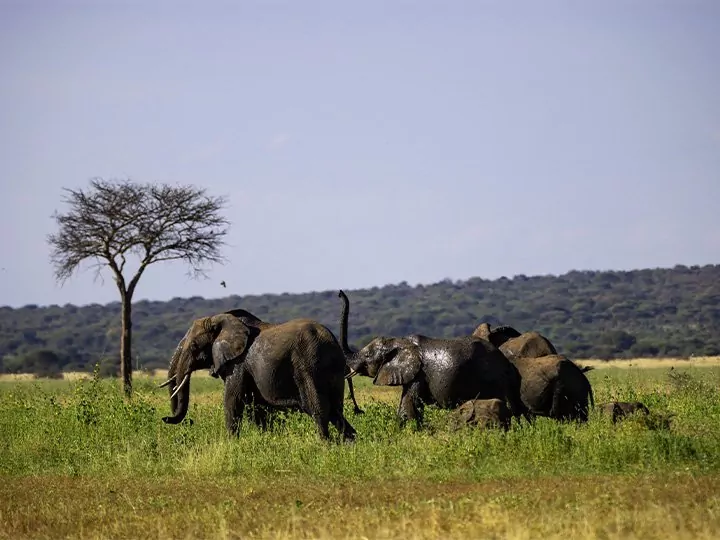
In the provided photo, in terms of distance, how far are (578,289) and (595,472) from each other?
94.4 metres

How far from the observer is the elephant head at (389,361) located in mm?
19531

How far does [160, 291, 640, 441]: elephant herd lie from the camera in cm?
1838

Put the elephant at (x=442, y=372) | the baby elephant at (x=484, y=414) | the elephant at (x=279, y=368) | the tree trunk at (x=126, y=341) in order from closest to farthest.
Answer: the baby elephant at (x=484, y=414), the elephant at (x=279, y=368), the elephant at (x=442, y=372), the tree trunk at (x=126, y=341)

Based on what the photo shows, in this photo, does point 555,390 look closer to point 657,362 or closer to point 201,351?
point 201,351

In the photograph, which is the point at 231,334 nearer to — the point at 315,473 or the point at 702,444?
the point at 315,473

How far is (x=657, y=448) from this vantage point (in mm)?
15305

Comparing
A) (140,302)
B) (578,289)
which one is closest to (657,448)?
(578,289)

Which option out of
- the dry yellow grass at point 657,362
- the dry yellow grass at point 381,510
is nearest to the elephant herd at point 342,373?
the dry yellow grass at point 381,510

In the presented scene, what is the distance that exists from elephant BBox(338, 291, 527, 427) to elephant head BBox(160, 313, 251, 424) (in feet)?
5.42

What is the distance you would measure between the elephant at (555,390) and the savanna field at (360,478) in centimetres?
136

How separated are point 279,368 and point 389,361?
6.61 feet

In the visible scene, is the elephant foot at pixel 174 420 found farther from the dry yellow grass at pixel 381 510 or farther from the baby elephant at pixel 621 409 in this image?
the baby elephant at pixel 621 409

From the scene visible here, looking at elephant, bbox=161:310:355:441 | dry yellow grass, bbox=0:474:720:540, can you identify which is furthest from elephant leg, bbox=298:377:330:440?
dry yellow grass, bbox=0:474:720:540

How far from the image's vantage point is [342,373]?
1852cm
